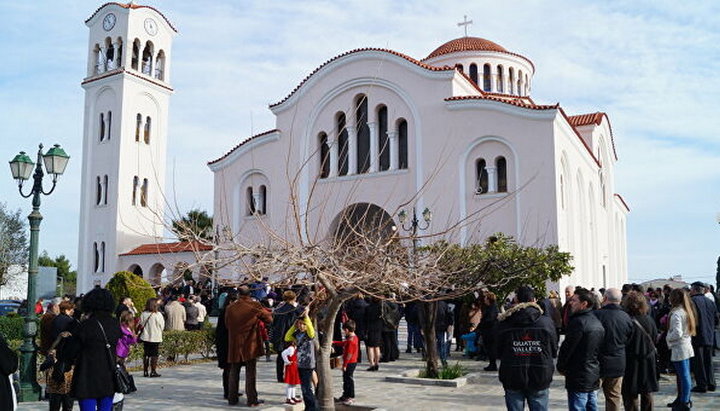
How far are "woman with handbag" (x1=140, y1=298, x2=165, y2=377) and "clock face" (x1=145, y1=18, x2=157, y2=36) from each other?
28.1 metres

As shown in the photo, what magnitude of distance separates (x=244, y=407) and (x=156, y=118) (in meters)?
31.3

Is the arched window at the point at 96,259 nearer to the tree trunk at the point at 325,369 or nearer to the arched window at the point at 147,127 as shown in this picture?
the arched window at the point at 147,127

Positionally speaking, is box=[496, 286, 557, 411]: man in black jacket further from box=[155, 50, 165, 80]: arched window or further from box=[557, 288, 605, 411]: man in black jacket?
box=[155, 50, 165, 80]: arched window

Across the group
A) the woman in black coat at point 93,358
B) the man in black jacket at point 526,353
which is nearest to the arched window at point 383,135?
the man in black jacket at point 526,353

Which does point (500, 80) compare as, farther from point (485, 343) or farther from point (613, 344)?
point (613, 344)

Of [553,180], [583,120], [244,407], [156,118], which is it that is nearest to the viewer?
[244,407]

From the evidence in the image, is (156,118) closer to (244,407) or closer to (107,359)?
(244,407)

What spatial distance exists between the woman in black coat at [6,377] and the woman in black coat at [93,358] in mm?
1512

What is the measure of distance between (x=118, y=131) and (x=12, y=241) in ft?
68.3

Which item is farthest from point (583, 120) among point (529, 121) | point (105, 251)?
point (105, 251)

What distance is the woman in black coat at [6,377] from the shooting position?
4.39 metres

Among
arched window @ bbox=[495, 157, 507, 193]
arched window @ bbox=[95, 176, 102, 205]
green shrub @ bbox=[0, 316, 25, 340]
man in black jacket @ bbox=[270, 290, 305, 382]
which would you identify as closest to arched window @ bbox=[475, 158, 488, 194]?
arched window @ bbox=[495, 157, 507, 193]

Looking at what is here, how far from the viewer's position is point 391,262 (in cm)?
789

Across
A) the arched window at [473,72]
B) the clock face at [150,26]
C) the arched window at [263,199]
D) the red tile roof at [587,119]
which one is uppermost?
the clock face at [150,26]
